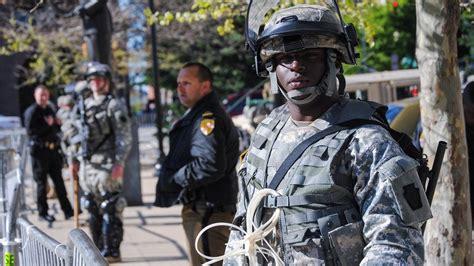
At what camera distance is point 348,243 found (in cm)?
277

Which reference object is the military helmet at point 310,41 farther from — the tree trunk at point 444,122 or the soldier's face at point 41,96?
the soldier's face at point 41,96

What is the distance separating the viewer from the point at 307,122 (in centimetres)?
300

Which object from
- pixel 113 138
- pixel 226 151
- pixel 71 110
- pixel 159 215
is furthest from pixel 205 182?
pixel 159 215

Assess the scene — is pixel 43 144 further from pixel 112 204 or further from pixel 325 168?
pixel 325 168

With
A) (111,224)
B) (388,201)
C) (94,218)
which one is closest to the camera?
(388,201)

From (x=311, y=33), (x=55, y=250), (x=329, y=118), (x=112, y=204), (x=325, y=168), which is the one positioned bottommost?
(x=112, y=204)

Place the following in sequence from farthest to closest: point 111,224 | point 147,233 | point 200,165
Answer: point 147,233
point 111,224
point 200,165

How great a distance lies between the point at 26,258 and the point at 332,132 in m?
2.39

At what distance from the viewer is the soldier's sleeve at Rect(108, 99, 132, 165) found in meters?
7.90

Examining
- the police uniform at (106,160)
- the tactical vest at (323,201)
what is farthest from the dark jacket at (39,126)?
the tactical vest at (323,201)

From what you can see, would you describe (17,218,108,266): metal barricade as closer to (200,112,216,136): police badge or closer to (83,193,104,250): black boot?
(200,112,216,136): police badge

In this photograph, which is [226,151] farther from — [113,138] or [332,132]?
[332,132]

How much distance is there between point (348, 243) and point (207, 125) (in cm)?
297

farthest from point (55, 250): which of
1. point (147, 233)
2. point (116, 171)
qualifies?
point (147, 233)
